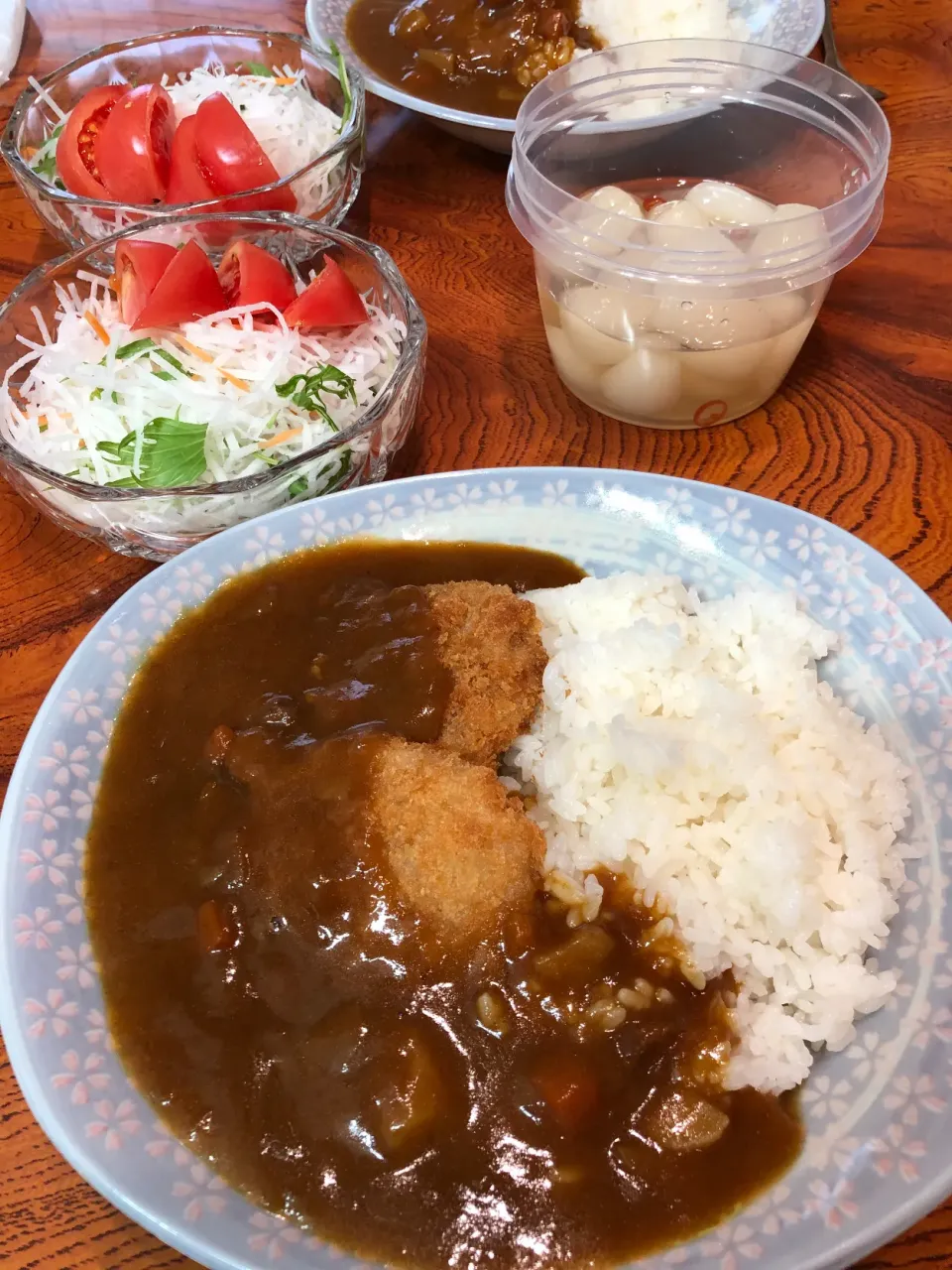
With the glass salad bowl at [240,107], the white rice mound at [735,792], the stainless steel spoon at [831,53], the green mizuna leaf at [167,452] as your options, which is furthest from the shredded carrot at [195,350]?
the stainless steel spoon at [831,53]

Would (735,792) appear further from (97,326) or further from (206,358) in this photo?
(97,326)

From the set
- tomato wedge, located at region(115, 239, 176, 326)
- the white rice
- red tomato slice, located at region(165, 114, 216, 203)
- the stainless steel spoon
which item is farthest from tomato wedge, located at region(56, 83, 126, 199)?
the stainless steel spoon

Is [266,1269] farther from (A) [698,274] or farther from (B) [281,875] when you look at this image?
(A) [698,274]

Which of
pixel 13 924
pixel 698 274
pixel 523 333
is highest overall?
pixel 698 274

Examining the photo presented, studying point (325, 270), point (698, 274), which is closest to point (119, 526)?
point (325, 270)

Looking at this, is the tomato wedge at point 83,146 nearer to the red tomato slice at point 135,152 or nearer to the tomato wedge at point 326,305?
the red tomato slice at point 135,152

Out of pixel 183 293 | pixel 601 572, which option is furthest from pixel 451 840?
pixel 183 293

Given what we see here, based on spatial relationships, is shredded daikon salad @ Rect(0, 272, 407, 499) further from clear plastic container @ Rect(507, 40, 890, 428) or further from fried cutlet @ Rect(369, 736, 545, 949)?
fried cutlet @ Rect(369, 736, 545, 949)
